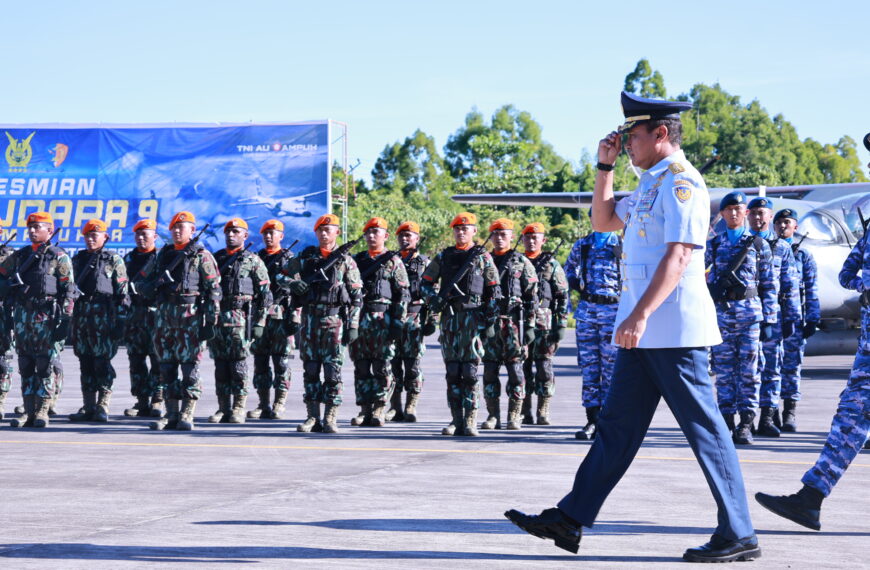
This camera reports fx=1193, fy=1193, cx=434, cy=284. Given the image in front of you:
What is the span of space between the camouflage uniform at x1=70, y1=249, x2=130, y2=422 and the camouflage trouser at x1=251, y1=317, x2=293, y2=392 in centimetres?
145

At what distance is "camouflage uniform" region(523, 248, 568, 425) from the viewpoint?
1193 cm

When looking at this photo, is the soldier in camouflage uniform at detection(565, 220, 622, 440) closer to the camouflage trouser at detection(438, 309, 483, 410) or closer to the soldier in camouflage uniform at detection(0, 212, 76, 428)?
the camouflage trouser at detection(438, 309, 483, 410)

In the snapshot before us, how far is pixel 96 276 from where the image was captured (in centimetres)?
1225

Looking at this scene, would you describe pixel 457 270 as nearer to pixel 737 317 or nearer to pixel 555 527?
pixel 737 317

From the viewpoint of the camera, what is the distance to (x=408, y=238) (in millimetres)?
13047

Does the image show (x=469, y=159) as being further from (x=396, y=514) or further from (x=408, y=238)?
(x=396, y=514)

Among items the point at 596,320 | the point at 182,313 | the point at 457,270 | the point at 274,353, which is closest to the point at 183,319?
the point at 182,313

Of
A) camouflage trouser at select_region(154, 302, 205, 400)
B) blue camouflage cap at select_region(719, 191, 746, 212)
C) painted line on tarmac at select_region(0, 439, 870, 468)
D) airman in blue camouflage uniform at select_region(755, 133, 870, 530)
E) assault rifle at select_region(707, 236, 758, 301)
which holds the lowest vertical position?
painted line on tarmac at select_region(0, 439, 870, 468)

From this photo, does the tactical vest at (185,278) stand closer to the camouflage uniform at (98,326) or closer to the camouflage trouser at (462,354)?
the camouflage uniform at (98,326)

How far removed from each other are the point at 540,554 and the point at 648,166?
1.90 m

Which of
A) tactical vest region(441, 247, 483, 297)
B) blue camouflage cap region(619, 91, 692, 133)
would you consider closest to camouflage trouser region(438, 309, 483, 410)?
tactical vest region(441, 247, 483, 297)

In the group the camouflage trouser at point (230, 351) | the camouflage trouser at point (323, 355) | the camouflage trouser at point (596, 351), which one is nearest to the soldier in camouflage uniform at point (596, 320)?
the camouflage trouser at point (596, 351)

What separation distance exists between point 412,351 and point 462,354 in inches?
68.0

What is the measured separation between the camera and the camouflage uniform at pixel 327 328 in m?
11.2
